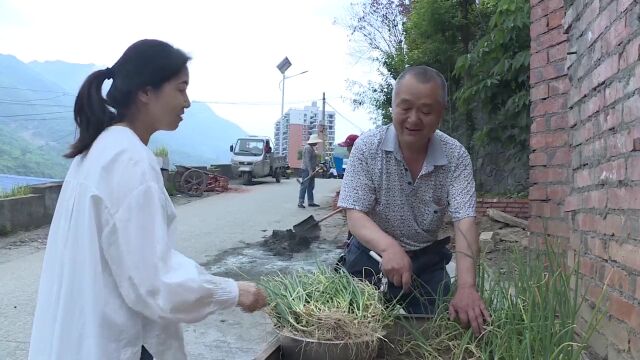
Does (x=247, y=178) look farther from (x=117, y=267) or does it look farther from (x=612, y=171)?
(x=117, y=267)

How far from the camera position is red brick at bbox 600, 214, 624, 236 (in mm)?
1988

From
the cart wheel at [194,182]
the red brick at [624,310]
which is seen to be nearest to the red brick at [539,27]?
the red brick at [624,310]

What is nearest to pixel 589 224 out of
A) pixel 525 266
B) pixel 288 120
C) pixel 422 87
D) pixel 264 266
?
pixel 525 266

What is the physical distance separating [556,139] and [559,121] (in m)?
0.10

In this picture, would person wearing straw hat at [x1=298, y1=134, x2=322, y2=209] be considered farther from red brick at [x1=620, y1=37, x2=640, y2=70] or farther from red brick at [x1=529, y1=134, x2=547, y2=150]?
red brick at [x1=620, y1=37, x2=640, y2=70]

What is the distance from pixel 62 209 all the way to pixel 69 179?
0.27 ft

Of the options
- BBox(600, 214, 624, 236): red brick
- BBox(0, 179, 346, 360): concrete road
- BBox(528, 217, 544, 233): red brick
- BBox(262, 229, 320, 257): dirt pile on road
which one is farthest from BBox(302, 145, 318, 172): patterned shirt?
BBox(600, 214, 624, 236): red brick

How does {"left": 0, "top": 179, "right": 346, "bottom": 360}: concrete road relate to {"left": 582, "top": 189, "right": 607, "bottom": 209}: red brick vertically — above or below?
below

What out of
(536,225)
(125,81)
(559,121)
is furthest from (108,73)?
(536,225)

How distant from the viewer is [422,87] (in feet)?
6.94

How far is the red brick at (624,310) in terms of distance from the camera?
1.82m

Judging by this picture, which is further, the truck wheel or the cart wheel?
the truck wheel

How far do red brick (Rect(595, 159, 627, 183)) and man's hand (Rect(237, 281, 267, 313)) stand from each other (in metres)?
1.30

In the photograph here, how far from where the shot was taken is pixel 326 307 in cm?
195
